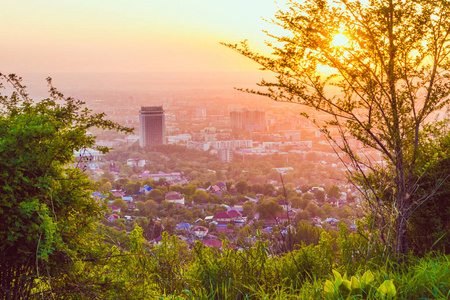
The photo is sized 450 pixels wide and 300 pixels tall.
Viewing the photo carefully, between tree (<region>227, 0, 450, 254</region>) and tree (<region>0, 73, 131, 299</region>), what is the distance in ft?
4.59

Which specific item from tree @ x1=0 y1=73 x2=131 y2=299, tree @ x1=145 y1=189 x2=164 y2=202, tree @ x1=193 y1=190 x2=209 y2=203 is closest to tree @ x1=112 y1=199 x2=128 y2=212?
tree @ x1=145 y1=189 x2=164 y2=202

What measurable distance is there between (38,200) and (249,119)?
86.1 ft

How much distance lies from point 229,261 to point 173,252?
1.70ft

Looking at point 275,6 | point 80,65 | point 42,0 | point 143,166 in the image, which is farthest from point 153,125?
point 275,6

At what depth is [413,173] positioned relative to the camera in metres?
3.14

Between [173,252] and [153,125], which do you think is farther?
[153,125]

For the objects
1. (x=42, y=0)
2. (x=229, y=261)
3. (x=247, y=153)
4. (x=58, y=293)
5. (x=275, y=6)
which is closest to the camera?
(x=58, y=293)

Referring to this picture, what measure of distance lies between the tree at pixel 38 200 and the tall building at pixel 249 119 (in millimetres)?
25187

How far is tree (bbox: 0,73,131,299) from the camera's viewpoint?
1.91 meters

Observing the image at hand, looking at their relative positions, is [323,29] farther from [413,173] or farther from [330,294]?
[330,294]

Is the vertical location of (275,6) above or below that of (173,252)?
above

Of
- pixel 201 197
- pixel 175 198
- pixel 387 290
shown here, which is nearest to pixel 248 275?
pixel 387 290

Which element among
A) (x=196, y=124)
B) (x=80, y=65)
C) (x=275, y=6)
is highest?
(x=80, y=65)

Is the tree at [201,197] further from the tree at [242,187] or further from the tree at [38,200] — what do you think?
the tree at [38,200]
